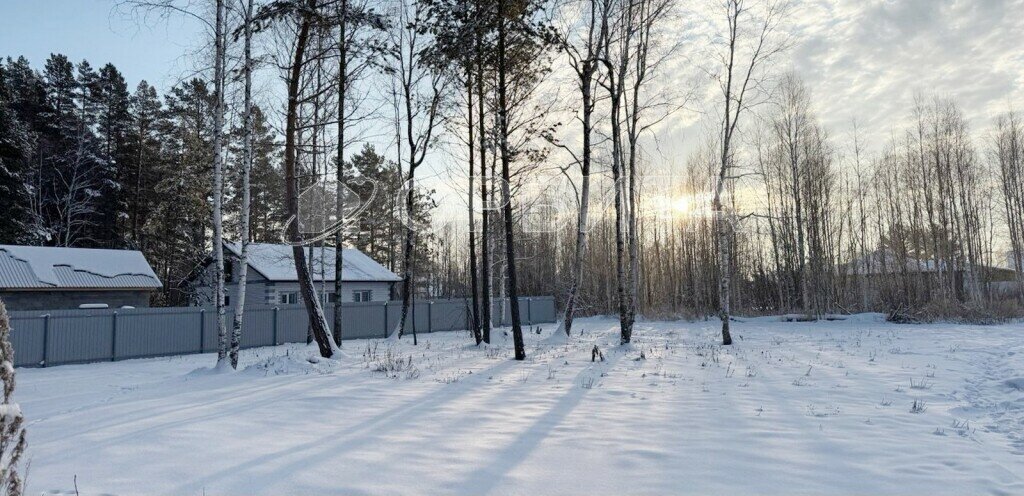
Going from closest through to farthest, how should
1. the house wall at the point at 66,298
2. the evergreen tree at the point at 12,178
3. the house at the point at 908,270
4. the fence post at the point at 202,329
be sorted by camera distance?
1. the fence post at the point at 202,329
2. the house wall at the point at 66,298
3. the evergreen tree at the point at 12,178
4. the house at the point at 908,270

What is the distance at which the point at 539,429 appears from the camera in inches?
→ 198

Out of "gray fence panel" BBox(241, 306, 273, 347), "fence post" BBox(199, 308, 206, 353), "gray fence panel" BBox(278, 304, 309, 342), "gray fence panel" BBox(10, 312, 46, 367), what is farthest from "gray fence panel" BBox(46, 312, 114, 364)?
"gray fence panel" BBox(278, 304, 309, 342)

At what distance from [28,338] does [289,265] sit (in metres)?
12.5

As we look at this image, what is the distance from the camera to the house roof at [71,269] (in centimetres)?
1794

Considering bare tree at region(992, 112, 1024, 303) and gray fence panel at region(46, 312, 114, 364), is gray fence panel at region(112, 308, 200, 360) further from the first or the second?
bare tree at region(992, 112, 1024, 303)

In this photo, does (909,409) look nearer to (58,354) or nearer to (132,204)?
(58,354)

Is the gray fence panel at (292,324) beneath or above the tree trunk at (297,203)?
beneath

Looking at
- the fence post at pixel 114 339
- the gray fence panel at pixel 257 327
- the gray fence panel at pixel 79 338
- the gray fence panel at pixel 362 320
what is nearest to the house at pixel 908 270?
the gray fence panel at pixel 362 320

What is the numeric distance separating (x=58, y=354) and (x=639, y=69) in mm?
16120

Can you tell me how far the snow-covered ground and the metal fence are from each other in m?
2.83

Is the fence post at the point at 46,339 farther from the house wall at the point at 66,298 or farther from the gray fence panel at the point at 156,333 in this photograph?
the house wall at the point at 66,298

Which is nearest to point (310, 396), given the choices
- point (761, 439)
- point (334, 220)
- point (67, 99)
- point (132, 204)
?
point (761, 439)

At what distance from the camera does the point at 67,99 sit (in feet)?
93.1

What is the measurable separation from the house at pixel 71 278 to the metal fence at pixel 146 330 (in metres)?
6.01
